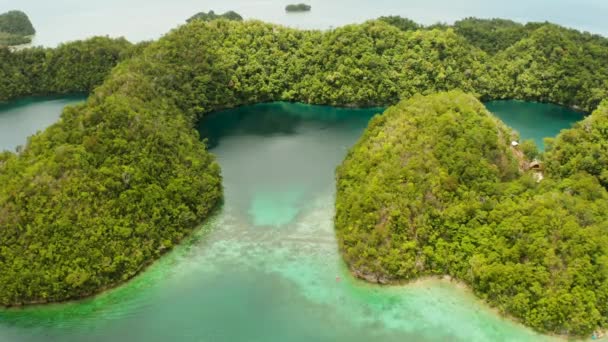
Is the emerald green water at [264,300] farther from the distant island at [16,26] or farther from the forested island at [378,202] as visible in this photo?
the distant island at [16,26]

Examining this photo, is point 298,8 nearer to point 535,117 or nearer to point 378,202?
point 535,117

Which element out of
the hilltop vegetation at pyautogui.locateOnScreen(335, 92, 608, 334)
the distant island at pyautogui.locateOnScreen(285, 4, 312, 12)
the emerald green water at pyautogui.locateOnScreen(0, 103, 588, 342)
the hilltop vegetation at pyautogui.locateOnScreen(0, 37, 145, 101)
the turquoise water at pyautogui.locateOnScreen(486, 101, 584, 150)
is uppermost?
the distant island at pyautogui.locateOnScreen(285, 4, 312, 12)

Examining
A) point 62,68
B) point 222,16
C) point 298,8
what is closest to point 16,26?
point 62,68

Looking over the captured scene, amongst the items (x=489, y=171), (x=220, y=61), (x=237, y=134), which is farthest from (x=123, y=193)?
(x=220, y=61)

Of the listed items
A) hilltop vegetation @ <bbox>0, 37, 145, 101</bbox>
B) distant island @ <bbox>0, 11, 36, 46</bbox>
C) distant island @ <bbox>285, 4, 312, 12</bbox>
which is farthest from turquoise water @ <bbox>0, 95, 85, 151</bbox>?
distant island @ <bbox>285, 4, 312, 12</bbox>

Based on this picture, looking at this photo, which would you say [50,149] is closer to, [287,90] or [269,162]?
[269,162]

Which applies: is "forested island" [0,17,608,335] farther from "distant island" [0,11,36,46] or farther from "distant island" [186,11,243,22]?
"distant island" [0,11,36,46]
